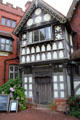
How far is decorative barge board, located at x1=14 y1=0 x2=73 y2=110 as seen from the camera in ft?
32.2

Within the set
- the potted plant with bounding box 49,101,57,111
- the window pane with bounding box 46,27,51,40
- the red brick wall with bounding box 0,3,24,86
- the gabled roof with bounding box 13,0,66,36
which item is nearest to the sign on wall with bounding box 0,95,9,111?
the potted plant with bounding box 49,101,57,111

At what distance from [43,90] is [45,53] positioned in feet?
10.4

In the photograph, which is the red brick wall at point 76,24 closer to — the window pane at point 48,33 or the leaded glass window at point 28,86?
the window pane at point 48,33

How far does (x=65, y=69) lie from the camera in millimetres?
9711

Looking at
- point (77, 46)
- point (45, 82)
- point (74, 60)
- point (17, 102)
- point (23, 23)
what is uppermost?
point (23, 23)

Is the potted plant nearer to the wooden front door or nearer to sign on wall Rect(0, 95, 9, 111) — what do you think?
the wooden front door

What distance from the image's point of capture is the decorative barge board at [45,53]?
9812 millimetres

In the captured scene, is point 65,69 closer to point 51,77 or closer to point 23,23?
point 51,77

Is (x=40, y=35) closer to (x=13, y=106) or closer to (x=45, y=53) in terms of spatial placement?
(x=45, y=53)

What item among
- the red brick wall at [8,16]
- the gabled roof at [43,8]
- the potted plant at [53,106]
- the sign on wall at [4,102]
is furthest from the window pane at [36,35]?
the potted plant at [53,106]

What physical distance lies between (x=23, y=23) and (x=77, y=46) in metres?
5.61

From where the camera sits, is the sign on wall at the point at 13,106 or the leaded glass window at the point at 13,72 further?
the leaded glass window at the point at 13,72

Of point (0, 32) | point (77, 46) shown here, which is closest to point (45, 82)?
point (77, 46)

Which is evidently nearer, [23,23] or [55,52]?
[55,52]
